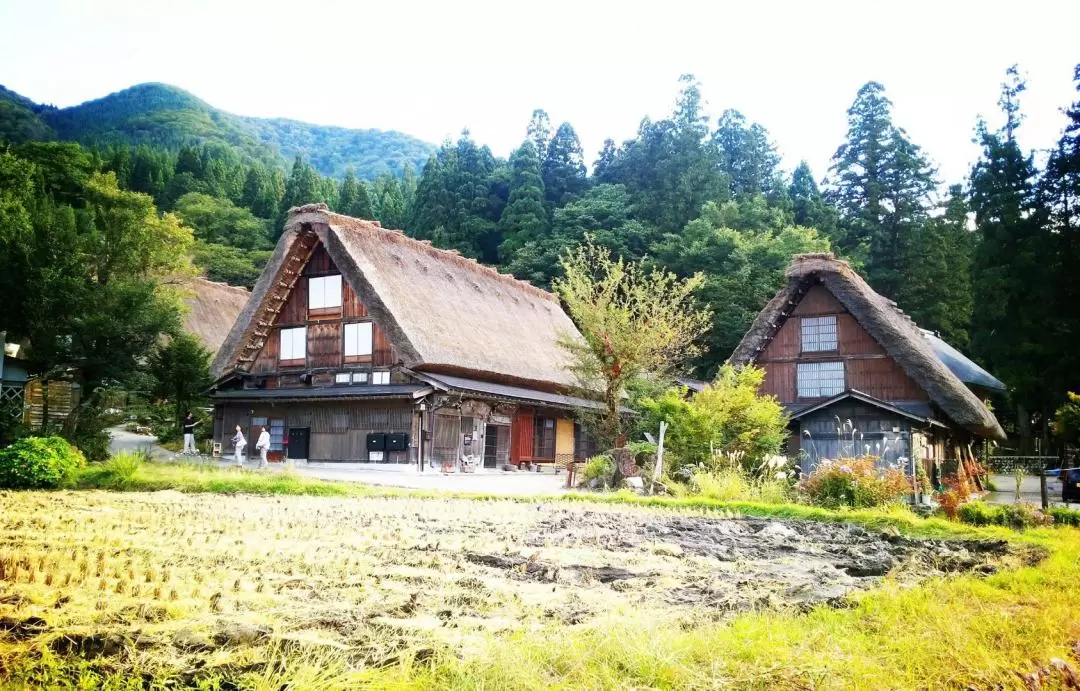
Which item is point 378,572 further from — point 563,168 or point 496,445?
point 563,168

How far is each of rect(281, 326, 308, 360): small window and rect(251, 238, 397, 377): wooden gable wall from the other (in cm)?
14

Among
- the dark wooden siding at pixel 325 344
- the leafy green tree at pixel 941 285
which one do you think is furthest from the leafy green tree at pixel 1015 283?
the dark wooden siding at pixel 325 344

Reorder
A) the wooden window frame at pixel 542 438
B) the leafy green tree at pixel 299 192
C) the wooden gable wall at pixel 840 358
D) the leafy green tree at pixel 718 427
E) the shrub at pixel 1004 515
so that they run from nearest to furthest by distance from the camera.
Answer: the shrub at pixel 1004 515 → the leafy green tree at pixel 718 427 → the wooden gable wall at pixel 840 358 → the wooden window frame at pixel 542 438 → the leafy green tree at pixel 299 192

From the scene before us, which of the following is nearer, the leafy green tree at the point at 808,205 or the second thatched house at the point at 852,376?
the second thatched house at the point at 852,376

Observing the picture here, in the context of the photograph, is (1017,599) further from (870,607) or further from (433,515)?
(433,515)

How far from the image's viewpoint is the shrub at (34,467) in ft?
42.7

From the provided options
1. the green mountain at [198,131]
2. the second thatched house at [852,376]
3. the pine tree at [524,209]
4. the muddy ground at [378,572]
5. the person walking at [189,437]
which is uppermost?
the green mountain at [198,131]

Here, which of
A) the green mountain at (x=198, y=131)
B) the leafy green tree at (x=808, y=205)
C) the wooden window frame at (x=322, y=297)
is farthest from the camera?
the green mountain at (x=198, y=131)

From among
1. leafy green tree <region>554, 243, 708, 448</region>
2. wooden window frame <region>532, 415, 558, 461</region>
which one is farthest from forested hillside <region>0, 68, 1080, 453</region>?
leafy green tree <region>554, 243, 708, 448</region>

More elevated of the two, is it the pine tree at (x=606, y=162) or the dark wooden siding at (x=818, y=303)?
the pine tree at (x=606, y=162)

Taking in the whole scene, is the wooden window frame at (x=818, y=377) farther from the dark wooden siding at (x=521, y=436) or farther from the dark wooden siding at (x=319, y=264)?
the dark wooden siding at (x=319, y=264)

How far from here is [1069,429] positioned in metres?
21.9

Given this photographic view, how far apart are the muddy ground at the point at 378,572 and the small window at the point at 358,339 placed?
12471 millimetres

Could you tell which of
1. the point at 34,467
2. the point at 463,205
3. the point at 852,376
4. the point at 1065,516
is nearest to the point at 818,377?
the point at 852,376
